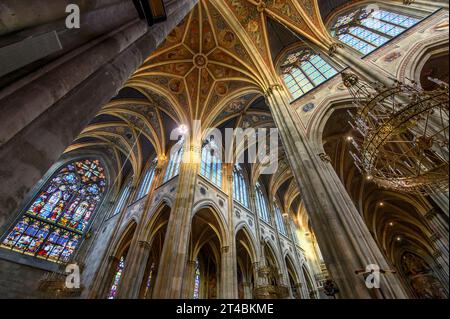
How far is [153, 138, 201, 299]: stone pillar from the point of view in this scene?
6.43m

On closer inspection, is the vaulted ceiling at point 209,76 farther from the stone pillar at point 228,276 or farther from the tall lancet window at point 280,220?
the stone pillar at point 228,276

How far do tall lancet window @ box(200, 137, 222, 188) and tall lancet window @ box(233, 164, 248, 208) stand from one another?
155cm

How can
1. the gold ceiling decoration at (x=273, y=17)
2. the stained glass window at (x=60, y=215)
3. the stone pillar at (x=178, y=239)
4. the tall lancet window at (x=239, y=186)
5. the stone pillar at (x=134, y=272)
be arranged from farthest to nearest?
the tall lancet window at (x=239, y=186) < the stained glass window at (x=60, y=215) < the gold ceiling decoration at (x=273, y=17) < the stone pillar at (x=134, y=272) < the stone pillar at (x=178, y=239)

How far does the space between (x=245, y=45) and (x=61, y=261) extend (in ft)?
53.9

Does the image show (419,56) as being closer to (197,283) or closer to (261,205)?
(261,205)

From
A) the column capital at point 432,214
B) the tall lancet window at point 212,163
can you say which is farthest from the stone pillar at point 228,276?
the column capital at point 432,214

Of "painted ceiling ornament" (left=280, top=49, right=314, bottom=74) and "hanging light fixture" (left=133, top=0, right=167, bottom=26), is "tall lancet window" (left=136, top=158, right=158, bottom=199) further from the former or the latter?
"hanging light fixture" (left=133, top=0, right=167, bottom=26)

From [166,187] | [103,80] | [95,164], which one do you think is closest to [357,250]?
[103,80]

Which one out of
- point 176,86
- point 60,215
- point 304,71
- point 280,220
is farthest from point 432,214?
point 60,215

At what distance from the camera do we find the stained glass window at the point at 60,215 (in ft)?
35.5

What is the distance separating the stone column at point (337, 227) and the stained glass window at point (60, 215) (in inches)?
564

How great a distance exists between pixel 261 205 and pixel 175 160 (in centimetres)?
778

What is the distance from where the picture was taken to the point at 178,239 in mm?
7488
